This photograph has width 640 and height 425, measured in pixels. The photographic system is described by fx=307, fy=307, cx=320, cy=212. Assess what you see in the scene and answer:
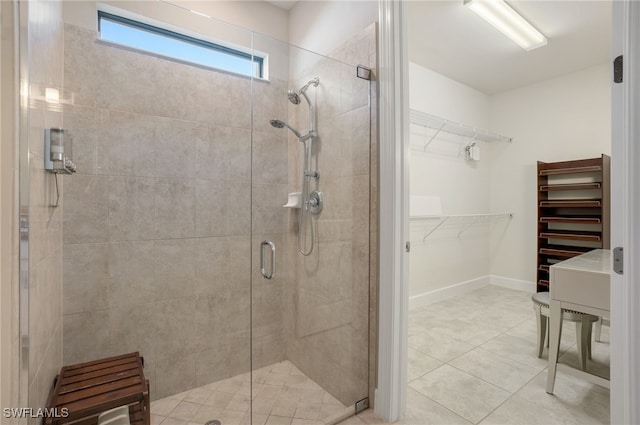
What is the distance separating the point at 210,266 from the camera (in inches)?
78.9

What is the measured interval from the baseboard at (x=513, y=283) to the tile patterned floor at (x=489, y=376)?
0.93 m

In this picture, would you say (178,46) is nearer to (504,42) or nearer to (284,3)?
(284,3)

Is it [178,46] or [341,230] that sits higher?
[178,46]

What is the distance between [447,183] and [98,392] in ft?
12.5

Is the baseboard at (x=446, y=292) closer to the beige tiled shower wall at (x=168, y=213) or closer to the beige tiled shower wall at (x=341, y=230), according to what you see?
the beige tiled shower wall at (x=341, y=230)

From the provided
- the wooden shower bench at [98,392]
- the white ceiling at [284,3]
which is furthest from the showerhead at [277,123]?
the wooden shower bench at [98,392]

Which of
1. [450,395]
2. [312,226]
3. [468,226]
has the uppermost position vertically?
[312,226]

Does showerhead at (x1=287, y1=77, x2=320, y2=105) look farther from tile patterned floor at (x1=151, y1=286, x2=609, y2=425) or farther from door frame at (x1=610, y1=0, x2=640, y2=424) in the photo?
tile patterned floor at (x1=151, y1=286, x2=609, y2=425)

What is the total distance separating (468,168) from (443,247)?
120 cm

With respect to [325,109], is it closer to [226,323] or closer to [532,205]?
[226,323]

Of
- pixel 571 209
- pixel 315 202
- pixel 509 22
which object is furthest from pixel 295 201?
pixel 571 209

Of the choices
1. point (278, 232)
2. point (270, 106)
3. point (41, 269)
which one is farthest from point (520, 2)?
point (41, 269)

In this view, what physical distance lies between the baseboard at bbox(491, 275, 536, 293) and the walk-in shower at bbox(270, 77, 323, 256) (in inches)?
144

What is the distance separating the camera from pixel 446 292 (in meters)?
3.87
